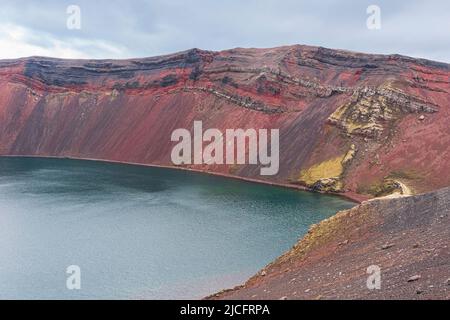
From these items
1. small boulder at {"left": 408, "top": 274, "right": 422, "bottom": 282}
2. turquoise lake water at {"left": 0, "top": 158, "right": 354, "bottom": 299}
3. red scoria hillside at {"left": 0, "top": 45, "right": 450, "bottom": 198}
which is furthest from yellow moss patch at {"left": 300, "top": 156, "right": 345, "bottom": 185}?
small boulder at {"left": 408, "top": 274, "right": 422, "bottom": 282}

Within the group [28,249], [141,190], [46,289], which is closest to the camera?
[46,289]

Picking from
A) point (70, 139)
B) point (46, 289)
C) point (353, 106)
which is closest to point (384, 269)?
point (46, 289)

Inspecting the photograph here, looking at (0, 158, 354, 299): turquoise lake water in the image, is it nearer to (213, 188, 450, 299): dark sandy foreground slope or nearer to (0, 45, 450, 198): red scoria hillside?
(213, 188, 450, 299): dark sandy foreground slope

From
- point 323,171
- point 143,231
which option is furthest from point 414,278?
point 323,171

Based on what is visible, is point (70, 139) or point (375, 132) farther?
point (70, 139)

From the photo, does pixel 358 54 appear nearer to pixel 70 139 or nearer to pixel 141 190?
pixel 141 190

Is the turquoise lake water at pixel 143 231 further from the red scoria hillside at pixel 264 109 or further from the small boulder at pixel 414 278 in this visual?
the small boulder at pixel 414 278

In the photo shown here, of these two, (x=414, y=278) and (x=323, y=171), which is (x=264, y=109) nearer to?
(x=323, y=171)
